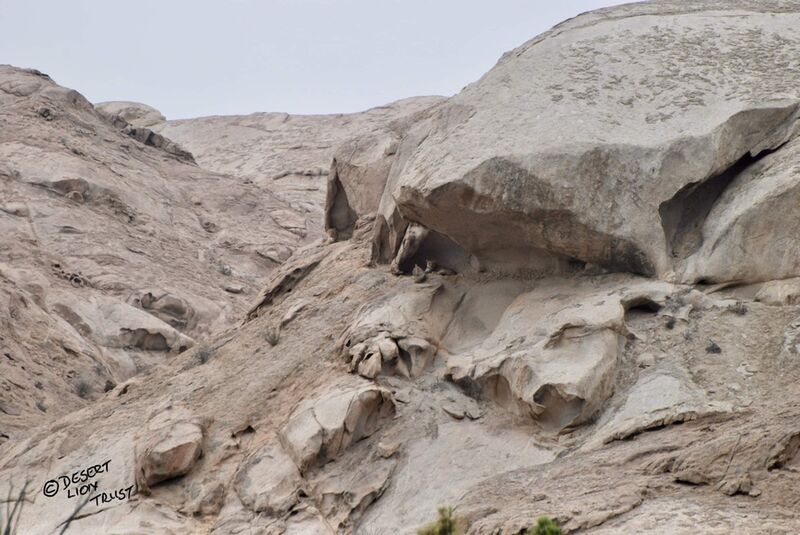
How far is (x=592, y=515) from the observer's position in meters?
8.31

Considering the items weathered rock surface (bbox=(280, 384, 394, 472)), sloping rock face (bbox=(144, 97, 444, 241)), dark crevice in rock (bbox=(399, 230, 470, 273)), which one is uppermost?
sloping rock face (bbox=(144, 97, 444, 241))

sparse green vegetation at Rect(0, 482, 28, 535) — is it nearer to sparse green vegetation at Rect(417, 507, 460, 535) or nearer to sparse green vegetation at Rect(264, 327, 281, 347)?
sparse green vegetation at Rect(417, 507, 460, 535)

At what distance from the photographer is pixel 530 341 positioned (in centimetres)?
1141

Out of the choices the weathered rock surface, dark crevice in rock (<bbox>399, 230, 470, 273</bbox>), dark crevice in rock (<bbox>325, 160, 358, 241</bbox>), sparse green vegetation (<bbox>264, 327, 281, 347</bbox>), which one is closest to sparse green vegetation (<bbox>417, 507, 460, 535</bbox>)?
the weathered rock surface

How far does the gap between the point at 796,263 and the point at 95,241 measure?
1913 cm

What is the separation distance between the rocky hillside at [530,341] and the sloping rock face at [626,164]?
0.11ft

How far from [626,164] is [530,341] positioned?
8.10ft

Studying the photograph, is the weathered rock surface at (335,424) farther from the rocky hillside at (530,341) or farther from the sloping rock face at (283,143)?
the sloping rock face at (283,143)

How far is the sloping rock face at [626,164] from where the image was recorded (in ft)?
39.1

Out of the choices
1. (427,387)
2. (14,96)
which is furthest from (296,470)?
(14,96)

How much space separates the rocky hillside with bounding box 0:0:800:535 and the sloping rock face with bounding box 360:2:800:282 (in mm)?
34

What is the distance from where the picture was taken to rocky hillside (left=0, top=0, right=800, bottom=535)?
31.6 feet

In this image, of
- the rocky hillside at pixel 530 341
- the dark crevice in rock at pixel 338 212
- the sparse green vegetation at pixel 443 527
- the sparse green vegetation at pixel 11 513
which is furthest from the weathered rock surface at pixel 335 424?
the dark crevice in rock at pixel 338 212

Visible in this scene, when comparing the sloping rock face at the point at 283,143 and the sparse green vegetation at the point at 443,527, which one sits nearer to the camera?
the sparse green vegetation at the point at 443,527
